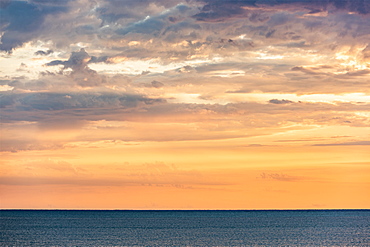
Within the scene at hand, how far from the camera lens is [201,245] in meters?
123

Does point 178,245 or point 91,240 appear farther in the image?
point 91,240

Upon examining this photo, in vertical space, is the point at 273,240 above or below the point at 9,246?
above

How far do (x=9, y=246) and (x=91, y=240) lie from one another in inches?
841

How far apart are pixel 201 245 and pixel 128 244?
643 inches

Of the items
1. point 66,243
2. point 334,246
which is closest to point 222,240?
point 334,246

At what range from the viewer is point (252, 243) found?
126250 mm

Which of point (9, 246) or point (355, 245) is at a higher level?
point (355, 245)

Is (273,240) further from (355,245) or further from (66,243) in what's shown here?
(66,243)

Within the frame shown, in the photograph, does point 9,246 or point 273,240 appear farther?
point 273,240

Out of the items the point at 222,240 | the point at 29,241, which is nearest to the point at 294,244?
the point at 222,240

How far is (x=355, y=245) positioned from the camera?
123 metres

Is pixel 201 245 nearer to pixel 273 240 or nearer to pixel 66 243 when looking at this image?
pixel 273 240

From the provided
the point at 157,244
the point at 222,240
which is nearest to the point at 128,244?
the point at 157,244

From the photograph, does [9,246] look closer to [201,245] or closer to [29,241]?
[29,241]
